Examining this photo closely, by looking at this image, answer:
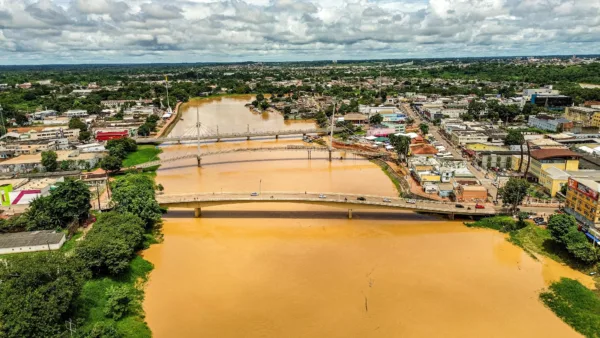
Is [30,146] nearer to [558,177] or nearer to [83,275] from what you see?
[83,275]

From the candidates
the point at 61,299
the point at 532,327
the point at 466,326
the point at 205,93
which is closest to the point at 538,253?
the point at 532,327

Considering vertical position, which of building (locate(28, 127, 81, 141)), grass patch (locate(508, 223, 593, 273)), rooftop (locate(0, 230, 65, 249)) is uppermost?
building (locate(28, 127, 81, 141))

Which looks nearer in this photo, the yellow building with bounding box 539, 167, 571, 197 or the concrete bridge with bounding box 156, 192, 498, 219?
the concrete bridge with bounding box 156, 192, 498, 219

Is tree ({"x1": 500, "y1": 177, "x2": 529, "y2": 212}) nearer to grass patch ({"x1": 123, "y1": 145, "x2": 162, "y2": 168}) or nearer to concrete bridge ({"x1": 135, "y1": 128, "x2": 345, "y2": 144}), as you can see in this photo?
concrete bridge ({"x1": 135, "y1": 128, "x2": 345, "y2": 144})

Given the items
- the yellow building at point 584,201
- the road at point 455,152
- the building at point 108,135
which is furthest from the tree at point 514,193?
the building at point 108,135

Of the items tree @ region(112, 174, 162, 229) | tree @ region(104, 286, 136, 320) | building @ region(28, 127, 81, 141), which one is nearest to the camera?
tree @ region(104, 286, 136, 320)

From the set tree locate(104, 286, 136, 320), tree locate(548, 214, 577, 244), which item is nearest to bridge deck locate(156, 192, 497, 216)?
tree locate(548, 214, 577, 244)
